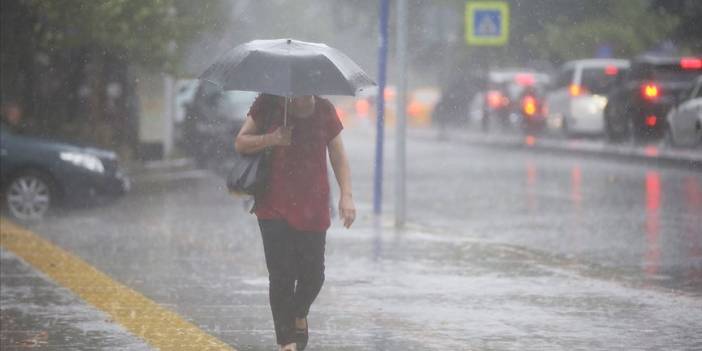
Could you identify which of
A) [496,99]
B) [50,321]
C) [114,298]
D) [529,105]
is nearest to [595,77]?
[529,105]

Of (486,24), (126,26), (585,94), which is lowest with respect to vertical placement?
(585,94)

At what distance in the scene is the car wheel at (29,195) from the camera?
18078mm

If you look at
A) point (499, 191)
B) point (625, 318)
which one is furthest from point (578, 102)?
point (625, 318)

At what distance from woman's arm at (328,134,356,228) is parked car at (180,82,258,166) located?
762 inches

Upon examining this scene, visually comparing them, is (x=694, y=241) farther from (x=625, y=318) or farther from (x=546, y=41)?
(x=546, y=41)

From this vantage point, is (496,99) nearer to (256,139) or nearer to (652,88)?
(652,88)

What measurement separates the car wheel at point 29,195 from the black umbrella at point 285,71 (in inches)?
393

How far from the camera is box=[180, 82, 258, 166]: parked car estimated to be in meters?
28.1

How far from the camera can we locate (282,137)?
26.7 feet

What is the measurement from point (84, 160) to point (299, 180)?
10.7m

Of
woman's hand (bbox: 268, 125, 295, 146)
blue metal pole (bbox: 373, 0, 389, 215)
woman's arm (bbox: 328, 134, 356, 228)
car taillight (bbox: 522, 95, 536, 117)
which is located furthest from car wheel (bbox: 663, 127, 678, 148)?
woman's hand (bbox: 268, 125, 295, 146)

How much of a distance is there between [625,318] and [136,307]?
3.14 meters

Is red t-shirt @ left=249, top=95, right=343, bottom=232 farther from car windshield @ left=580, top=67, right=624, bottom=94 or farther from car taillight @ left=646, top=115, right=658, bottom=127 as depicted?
car windshield @ left=580, top=67, right=624, bottom=94

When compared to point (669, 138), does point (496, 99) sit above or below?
above
